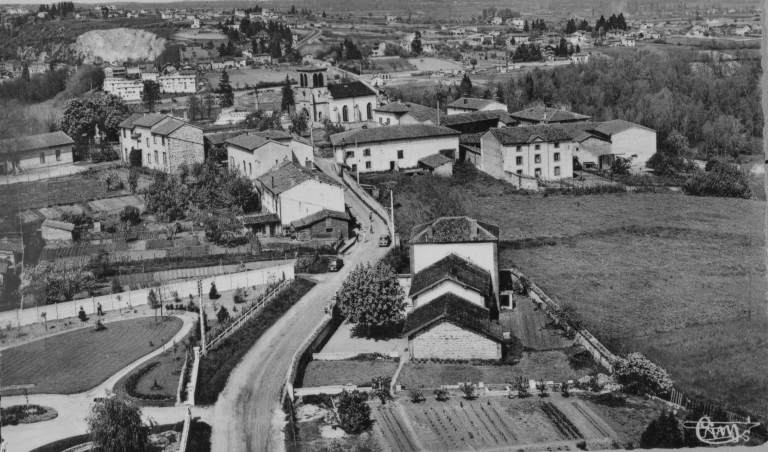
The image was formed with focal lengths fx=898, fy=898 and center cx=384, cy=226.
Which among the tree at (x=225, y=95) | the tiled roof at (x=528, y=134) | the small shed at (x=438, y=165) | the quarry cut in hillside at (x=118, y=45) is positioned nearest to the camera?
the tiled roof at (x=528, y=134)

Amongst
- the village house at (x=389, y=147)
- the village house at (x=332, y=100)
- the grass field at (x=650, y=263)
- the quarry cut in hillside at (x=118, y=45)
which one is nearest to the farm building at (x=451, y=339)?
the grass field at (x=650, y=263)

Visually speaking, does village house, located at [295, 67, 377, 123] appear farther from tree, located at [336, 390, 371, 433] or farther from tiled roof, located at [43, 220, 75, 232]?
tree, located at [336, 390, 371, 433]

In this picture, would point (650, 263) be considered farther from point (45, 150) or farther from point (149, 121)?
point (45, 150)

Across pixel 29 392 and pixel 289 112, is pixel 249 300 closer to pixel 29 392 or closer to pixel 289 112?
pixel 29 392

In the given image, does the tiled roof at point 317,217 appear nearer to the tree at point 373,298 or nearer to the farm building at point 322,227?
the farm building at point 322,227

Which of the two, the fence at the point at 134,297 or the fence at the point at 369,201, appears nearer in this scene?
the fence at the point at 134,297

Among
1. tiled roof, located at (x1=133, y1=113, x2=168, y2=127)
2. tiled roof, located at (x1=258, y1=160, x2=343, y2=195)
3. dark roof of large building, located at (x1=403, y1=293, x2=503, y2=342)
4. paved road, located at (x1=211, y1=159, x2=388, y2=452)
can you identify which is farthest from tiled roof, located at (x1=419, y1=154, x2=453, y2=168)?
dark roof of large building, located at (x1=403, y1=293, x2=503, y2=342)
